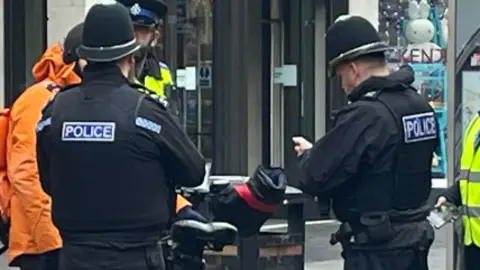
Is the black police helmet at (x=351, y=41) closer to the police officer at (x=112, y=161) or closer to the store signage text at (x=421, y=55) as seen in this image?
the police officer at (x=112, y=161)

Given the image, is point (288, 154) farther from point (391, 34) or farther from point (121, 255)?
point (121, 255)

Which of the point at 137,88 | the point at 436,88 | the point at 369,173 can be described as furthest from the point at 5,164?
the point at 436,88

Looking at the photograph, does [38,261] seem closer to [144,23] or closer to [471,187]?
[144,23]

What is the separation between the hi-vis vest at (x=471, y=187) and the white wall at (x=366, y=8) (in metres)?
8.87

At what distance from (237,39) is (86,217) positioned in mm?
6839

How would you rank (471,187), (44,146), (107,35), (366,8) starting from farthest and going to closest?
(366,8) < (471,187) < (44,146) < (107,35)

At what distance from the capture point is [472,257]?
611 cm

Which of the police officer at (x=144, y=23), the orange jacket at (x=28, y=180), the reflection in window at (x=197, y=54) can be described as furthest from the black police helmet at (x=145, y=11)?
the reflection in window at (x=197, y=54)

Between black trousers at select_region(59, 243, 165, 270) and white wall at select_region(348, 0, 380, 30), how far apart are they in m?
10.1

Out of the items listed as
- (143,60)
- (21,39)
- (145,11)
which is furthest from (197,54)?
(145,11)

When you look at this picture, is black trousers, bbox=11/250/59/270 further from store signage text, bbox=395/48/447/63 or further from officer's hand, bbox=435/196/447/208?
store signage text, bbox=395/48/447/63

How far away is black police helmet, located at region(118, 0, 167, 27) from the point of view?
613 cm

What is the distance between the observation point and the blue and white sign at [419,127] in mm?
5715

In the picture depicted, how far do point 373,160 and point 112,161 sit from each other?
1.32 meters
